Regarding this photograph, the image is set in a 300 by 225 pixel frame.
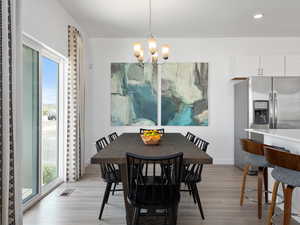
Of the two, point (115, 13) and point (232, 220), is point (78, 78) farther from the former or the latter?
point (232, 220)

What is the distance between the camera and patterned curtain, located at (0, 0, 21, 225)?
77.0 inches

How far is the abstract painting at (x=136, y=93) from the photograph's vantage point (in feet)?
17.6

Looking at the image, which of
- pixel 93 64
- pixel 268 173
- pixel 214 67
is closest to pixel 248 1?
pixel 214 67

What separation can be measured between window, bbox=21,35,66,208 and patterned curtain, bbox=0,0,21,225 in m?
0.81

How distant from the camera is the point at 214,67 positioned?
211 inches

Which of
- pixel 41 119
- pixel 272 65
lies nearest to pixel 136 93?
pixel 41 119

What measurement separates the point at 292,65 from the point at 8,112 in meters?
5.28

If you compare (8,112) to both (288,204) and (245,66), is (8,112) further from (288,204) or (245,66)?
(245,66)

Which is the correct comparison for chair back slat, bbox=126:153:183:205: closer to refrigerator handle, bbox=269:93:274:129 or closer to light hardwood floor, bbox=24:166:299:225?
light hardwood floor, bbox=24:166:299:225

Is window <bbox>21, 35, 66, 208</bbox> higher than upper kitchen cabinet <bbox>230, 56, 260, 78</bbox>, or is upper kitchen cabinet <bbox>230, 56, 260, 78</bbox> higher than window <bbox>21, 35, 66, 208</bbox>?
upper kitchen cabinet <bbox>230, 56, 260, 78</bbox>

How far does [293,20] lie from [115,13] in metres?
3.26

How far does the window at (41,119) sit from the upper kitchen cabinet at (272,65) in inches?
161

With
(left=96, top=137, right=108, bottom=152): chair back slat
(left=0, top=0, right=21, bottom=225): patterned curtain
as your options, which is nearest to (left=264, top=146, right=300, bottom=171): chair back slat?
(left=96, top=137, right=108, bottom=152): chair back slat

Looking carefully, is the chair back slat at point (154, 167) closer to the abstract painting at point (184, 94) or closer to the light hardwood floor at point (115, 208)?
the light hardwood floor at point (115, 208)
